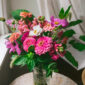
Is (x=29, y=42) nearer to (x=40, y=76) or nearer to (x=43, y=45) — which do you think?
(x=43, y=45)

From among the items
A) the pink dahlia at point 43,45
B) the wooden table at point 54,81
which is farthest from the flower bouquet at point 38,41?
the wooden table at point 54,81

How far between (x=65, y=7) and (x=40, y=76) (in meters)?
0.61

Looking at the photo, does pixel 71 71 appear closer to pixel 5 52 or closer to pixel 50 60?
pixel 5 52

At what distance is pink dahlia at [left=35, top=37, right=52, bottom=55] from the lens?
672mm

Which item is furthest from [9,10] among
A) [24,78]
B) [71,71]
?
[71,71]

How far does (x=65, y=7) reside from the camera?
48.2 inches

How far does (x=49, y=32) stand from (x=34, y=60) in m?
0.16

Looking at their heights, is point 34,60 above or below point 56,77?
above

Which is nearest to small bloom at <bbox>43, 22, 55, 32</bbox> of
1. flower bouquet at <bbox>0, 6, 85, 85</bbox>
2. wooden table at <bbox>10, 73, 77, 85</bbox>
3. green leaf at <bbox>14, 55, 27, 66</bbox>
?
flower bouquet at <bbox>0, 6, 85, 85</bbox>

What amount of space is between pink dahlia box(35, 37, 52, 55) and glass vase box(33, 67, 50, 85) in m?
0.21

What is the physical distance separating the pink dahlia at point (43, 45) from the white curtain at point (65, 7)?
0.62m

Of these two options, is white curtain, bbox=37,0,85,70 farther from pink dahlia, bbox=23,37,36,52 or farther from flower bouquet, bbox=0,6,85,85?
pink dahlia, bbox=23,37,36,52

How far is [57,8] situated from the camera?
1307 mm

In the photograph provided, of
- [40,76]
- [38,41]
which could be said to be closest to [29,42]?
[38,41]
